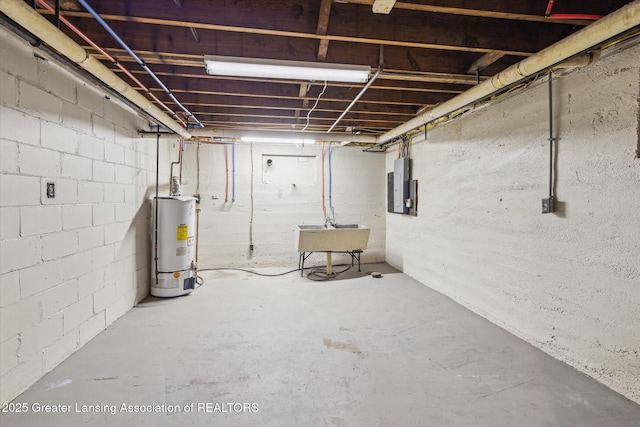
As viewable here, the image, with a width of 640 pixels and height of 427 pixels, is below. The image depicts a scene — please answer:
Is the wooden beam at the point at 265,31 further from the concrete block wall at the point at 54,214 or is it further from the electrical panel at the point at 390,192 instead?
the electrical panel at the point at 390,192

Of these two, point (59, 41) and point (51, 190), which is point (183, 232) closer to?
point (51, 190)

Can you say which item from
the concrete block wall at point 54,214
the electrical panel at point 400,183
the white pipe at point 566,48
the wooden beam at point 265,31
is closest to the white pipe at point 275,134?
the electrical panel at point 400,183

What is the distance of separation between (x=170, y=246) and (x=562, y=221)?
383 centimetres

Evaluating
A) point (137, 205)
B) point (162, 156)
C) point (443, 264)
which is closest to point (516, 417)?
point (443, 264)

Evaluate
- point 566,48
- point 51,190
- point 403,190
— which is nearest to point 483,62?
point 566,48

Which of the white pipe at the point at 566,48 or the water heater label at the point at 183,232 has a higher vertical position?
the white pipe at the point at 566,48

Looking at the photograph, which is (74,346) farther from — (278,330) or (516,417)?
(516,417)

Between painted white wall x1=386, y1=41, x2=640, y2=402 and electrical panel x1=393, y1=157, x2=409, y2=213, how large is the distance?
102cm

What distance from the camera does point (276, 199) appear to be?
5297 millimetres

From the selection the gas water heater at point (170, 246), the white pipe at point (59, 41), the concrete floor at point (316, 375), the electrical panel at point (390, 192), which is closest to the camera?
the white pipe at point (59, 41)

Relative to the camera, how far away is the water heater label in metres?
3.65

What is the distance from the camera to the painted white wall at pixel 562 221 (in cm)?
184

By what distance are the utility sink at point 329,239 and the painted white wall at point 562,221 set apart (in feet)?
4.69

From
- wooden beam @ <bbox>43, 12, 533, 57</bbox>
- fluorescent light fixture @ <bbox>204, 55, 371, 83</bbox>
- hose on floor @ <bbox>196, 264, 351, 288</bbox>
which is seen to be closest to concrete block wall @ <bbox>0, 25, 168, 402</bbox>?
wooden beam @ <bbox>43, 12, 533, 57</bbox>
